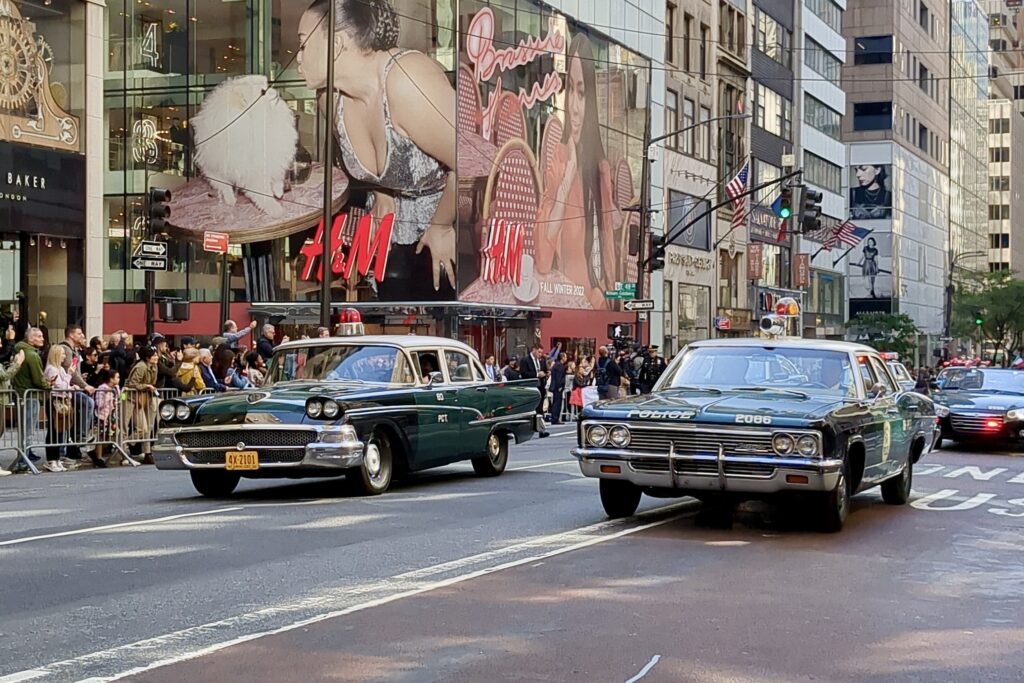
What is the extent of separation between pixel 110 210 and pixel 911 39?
73690mm

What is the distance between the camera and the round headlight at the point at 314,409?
13734 millimetres

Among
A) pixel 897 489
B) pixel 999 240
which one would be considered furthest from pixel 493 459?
pixel 999 240

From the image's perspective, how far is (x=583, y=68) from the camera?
54562 millimetres

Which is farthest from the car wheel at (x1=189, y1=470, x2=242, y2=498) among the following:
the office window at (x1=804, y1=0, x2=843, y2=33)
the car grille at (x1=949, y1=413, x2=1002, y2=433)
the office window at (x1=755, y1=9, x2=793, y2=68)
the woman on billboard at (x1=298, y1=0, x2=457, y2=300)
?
the office window at (x1=804, y1=0, x2=843, y2=33)

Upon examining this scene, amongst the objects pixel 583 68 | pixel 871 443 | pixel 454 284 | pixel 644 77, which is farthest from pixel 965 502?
pixel 644 77

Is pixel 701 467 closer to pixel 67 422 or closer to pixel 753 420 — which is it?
pixel 753 420

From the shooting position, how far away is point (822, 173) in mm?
86250

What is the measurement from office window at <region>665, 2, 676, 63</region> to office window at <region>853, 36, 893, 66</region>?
4147 centimetres

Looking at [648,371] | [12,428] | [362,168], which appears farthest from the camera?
[362,168]

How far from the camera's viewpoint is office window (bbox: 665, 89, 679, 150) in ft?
202

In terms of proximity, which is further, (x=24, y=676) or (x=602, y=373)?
(x=602, y=373)

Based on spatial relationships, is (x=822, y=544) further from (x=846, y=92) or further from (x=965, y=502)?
(x=846, y=92)

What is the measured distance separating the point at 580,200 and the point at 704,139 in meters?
13.4

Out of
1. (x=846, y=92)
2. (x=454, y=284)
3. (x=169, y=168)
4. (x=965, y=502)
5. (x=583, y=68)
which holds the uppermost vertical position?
(x=846, y=92)
